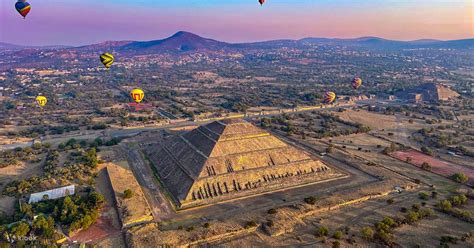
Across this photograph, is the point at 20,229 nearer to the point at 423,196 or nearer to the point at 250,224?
the point at 250,224

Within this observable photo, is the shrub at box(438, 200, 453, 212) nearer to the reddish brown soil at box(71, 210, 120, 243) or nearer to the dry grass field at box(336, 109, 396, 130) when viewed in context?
the reddish brown soil at box(71, 210, 120, 243)

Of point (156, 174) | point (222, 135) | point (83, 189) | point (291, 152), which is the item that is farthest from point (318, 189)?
point (83, 189)

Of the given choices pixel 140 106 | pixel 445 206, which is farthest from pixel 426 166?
pixel 140 106

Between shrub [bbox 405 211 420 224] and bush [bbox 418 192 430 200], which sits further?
bush [bbox 418 192 430 200]

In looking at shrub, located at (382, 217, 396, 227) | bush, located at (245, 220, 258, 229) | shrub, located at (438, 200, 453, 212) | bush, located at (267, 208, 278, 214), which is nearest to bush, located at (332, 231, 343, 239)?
shrub, located at (382, 217, 396, 227)

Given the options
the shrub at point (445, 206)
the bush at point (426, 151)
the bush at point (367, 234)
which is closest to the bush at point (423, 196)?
the shrub at point (445, 206)
